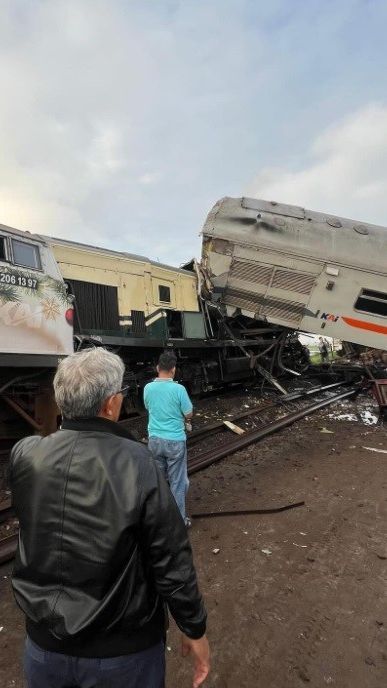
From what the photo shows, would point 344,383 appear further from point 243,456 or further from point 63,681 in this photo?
point 63,681

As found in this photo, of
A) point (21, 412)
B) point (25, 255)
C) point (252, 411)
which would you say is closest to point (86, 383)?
point (21, 412)

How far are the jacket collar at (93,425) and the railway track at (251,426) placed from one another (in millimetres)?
4559

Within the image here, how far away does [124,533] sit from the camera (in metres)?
1.33

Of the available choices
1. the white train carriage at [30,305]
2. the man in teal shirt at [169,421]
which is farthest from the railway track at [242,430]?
the white train carriage at [30,305]

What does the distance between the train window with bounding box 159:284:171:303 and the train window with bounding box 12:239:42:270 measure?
347 cm

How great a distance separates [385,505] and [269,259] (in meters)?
6.12

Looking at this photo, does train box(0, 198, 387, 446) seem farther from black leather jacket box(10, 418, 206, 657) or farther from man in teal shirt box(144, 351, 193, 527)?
black leather jacket box(10, 418, 206, 657)

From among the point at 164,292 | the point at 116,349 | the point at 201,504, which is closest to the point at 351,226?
the point at 164,292

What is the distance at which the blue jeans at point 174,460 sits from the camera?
401 cm

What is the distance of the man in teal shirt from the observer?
13.1ft

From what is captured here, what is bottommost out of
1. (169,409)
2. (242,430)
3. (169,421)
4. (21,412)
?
(242,430)

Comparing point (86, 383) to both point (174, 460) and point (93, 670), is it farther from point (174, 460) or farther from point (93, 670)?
point (174, 460)

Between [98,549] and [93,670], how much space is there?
40 cm

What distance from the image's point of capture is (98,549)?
133 cm
